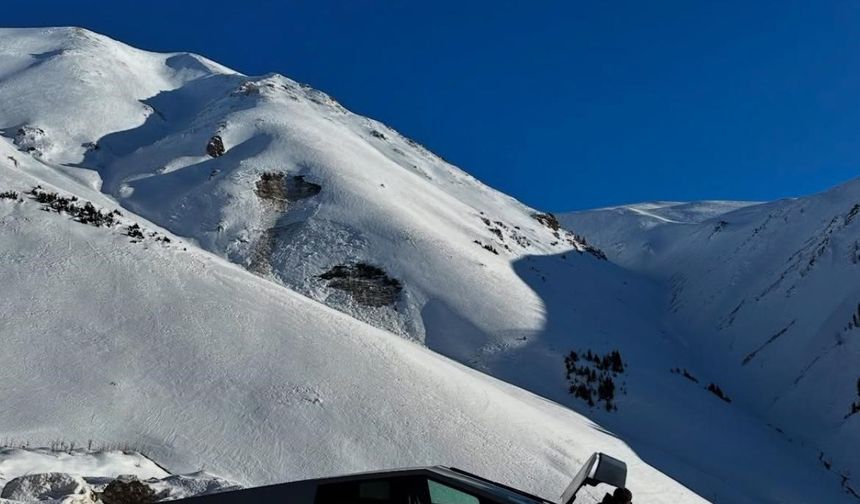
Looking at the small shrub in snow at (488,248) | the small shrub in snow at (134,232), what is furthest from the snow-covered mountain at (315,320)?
the small shrub in snow at (488,248)

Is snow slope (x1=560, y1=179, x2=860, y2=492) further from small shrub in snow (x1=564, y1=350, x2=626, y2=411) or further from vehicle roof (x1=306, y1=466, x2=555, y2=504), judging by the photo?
vehicle roof (x1=306, y1=466, x2=555, y2=504)

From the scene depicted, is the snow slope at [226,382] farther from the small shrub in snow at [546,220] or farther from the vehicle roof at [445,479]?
the small shrub in snow at [546,220]

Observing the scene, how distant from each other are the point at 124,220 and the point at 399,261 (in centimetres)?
A: 888

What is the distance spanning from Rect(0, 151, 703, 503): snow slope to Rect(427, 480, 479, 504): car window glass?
6.74 m

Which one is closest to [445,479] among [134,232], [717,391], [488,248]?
[134,232]

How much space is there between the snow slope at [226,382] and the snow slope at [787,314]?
25.4ft

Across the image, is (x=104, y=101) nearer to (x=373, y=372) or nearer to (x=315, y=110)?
(x=315, y=110)

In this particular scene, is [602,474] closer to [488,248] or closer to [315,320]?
[315,320]

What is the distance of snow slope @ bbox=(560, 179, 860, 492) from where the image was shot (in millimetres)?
20453

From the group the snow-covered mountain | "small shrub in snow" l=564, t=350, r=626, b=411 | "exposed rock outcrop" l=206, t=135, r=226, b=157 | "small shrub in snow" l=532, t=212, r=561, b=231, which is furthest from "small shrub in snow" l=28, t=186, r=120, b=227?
"small shrub in snow" l=532, t=212, r=561, b=231

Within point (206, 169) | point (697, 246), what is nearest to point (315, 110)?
point (206, 169)

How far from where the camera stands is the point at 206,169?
31.4 m

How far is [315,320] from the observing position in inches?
609

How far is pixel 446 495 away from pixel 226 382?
921 cm
